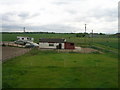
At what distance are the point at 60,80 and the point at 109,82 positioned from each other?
11.1 ft

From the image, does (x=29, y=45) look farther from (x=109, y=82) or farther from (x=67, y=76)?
(x=109, y=82)

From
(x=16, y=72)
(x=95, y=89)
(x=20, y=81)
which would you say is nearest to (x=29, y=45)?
(x=16, y=72)

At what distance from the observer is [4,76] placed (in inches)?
476

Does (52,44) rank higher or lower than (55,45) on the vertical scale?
higher

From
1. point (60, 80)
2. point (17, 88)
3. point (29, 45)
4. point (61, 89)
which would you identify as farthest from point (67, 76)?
point (29, 45)

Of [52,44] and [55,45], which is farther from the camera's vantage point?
[52,44]

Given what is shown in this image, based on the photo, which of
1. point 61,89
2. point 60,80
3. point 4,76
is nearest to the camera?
point 61,89

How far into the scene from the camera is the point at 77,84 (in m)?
10.4

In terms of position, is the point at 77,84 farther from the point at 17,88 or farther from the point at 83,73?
the point at 17,88

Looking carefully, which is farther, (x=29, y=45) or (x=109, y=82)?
(x=29, y=45)

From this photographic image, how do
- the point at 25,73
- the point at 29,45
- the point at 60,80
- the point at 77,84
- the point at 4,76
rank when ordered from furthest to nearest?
the point at 29,45 < the point at 25,73 < the point at 4,76 < the point at 60,80 < the point at 77,84

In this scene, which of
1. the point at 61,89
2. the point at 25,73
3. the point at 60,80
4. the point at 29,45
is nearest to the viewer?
the point at 61,89

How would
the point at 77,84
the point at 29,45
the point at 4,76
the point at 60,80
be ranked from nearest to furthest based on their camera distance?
1. the point at 77,84
2. the point at 60,80
3. the point at 4,76
4. the point at 29,45

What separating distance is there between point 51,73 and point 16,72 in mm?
2907
